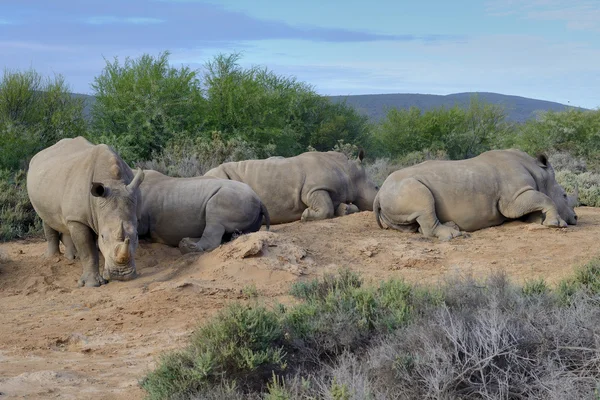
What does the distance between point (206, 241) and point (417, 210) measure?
336 centimetres

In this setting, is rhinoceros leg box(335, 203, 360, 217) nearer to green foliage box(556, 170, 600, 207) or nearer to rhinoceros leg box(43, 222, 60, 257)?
green foliage box(556, 170, 600, 207)

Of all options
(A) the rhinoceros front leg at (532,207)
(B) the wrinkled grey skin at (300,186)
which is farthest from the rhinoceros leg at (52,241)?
(A) the rhinoceros front leg at (532,207)

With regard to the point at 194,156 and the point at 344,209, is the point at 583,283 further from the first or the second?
the point at 194,156

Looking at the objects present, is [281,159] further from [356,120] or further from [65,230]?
[356,120]

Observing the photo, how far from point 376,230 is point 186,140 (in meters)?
10.0

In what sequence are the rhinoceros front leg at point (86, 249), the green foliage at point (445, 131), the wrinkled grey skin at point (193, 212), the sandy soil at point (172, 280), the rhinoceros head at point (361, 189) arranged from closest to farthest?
the sandy soil at point (172, 280), the rhinoceros front leg at point (86, 249), the wrinkled grey skin at point (193, 212), the rhinoceros head at point (361, 189), the green foliage at point (445, 131)

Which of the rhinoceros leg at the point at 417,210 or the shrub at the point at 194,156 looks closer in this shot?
the rhinoceros leg at the point at 417,210

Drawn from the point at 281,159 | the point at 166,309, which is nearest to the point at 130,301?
the point at 166,309

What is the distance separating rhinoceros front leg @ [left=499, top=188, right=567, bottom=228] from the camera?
38.7 ft

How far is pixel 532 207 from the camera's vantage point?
12.0 m

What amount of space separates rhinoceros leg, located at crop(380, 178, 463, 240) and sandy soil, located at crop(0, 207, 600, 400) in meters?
0.24

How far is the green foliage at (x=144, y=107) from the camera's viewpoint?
76.2 feet

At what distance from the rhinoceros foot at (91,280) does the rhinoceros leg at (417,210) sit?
4.73m

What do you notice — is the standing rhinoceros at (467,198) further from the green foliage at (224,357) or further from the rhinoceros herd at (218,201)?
the green foliage at (224,357)
